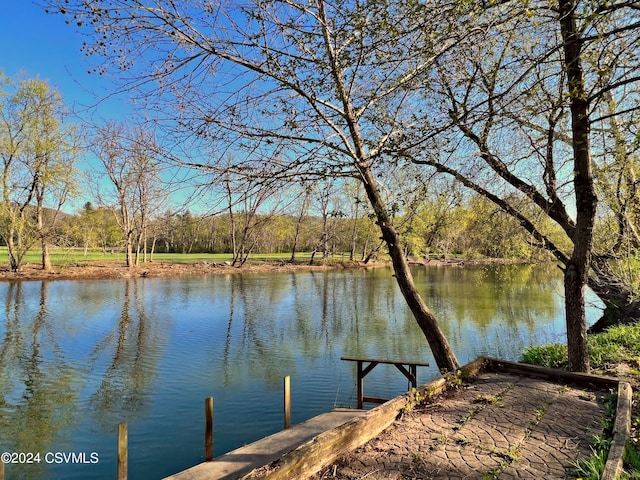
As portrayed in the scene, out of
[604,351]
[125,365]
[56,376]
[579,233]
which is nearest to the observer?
[579,233]

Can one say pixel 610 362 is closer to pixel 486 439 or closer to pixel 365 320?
pixel 486 439

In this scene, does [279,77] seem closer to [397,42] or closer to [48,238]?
[397,42]

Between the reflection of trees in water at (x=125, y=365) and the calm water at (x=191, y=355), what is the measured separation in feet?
0.13

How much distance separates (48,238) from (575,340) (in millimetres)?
32161

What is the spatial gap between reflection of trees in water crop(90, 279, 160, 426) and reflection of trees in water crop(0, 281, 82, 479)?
0.56 metres

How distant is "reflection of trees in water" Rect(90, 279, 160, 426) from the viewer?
7.89 meters

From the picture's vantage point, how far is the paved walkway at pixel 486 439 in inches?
146

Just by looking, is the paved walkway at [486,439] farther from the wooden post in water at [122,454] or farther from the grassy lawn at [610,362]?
the wooden post in water at [122,454]

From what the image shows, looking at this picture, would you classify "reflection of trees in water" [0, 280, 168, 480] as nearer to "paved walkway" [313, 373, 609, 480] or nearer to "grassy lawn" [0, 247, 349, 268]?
"paved walkway" [313, 373, 609, 480]

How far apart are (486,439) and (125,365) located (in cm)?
916

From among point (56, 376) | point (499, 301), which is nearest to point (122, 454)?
point (56, 376)

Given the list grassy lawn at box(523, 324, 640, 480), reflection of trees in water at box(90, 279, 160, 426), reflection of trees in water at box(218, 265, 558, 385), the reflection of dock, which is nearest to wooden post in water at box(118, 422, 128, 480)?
the reflection of dock

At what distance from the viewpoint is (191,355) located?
11.5m

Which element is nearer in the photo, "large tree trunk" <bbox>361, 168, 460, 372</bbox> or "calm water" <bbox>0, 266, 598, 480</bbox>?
"calm water" <bbox>0, 266, 598, 480</bbox>
